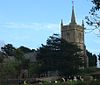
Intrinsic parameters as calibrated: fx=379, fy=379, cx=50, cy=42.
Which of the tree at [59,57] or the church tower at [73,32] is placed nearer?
the tree at [59,57]

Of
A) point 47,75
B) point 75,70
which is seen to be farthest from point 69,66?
point 47,75

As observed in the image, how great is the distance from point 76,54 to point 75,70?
6.47 m

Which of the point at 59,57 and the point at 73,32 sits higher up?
the point at 73,32

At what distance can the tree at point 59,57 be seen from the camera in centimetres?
8625

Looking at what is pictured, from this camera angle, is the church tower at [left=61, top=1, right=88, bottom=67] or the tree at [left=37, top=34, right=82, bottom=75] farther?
the church tower at [left=61, top=1, right=88, bottom=67]

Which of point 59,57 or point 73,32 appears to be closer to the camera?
point 59,57

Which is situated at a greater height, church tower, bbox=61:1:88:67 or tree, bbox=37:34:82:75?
church tower, bbox=61:1:88:67

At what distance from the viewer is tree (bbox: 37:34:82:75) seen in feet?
283

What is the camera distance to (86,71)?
317 feet

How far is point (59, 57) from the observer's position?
8850 centimetres

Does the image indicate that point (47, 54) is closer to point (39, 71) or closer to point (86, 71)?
point (39, 71)

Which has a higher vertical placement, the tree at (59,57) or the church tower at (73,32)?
the church tower at (73,32)

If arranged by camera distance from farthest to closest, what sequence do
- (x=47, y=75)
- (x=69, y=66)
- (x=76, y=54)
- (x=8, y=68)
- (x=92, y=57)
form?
1. (x=92, y=57)
2. (x=47, y=75)
3. (x=76, y=54)
4. (x=69, y=66)
5. (x=8, y=68)

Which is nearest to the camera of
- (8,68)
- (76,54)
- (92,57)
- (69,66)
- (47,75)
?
(8,68)
